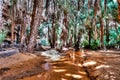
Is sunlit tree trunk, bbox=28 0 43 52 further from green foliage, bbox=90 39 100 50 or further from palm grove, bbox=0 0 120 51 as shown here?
green foliage, bbox=90 39 100 50

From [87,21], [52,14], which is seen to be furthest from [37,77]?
[87,21]

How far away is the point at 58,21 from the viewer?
15.5m

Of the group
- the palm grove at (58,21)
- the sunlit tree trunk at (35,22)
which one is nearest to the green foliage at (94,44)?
the palm grove at (58,21)

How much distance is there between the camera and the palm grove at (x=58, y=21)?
43.1 ft

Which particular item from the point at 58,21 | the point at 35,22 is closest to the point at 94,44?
the point at 58,21

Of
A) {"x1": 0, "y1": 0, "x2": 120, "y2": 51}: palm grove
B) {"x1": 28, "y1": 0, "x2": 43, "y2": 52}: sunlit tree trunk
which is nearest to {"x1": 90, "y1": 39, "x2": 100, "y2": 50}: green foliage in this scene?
{"x1": 0, "y1": 0, "x2": 120, "y2": 51}: palm grove

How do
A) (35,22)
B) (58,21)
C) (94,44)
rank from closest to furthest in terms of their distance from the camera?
1. (35,22)
2. (58,21)
3. (94,44)

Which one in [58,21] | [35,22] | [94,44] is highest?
[58,21]

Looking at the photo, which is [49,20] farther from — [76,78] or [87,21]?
[76,78]

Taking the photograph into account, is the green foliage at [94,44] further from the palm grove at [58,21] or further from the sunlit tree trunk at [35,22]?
the sunlit tree trunk at [35,22]

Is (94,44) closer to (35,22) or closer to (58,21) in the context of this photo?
(58,21)

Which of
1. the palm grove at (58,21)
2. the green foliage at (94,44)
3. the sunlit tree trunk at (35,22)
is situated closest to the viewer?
the sunlit tree trunk at (35,22)

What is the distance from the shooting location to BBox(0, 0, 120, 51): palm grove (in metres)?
13.1

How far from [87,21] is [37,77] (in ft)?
42.7
